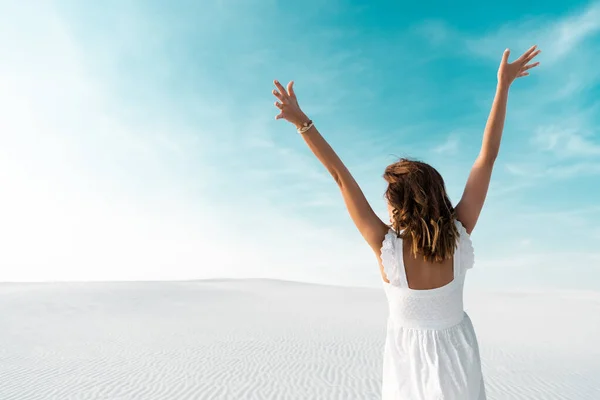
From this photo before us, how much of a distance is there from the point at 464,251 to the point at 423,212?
0.31 m

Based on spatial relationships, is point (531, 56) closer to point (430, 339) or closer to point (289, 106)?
point (289, 106)

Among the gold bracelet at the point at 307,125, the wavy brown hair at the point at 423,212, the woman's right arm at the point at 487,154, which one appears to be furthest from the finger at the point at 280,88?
the woman's right arm at the point at 487,154

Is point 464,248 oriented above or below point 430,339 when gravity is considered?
above

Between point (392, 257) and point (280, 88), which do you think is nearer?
point (392, 257)

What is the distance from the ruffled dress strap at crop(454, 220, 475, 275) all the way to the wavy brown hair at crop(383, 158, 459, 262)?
7cm

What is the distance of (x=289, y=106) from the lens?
2311mm

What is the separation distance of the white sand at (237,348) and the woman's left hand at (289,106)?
362 inches

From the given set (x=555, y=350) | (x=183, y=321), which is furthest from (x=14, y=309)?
(x=555, y=350)

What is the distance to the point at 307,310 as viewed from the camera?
28.0 m

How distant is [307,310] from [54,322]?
12.8 metres

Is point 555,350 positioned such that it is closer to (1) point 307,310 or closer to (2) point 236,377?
(2) point 236,377

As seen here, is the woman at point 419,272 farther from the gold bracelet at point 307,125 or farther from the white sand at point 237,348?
the white sand at point 237,348

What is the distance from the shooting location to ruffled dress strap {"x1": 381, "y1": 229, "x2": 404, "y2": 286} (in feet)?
7.03

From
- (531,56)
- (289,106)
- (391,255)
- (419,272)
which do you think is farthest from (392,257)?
(531,56)
